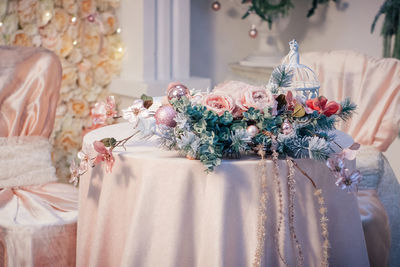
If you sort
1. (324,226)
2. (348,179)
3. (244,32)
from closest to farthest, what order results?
(348,179), (324,226), (244,32)

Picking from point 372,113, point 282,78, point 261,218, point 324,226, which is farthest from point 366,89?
point 261,218

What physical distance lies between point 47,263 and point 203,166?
0.78m

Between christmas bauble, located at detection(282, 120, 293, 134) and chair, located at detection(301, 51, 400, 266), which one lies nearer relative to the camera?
christmas bauble, located at detection(282, 120, 293, 134)

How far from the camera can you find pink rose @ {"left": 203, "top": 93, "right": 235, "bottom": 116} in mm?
1314

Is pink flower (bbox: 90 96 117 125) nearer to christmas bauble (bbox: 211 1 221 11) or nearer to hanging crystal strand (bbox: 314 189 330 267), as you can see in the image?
hanging crystal strand (bbox: 314 189 330 267)

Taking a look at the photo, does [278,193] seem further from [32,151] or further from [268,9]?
[268,9]

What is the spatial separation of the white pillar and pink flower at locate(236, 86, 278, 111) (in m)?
1.66

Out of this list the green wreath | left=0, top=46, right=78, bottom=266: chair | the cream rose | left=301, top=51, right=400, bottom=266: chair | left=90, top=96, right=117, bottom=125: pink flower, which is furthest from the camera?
the green wreath

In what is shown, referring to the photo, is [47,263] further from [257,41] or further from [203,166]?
[257,41]

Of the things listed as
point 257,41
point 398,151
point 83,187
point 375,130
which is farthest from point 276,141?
point 257,41

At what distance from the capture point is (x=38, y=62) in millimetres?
2100

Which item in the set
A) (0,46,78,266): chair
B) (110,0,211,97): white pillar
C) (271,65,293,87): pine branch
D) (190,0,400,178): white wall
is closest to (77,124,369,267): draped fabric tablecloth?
(271,65,293,87): pine branch

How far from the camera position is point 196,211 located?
1.32 m

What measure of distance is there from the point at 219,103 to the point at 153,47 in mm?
1844
